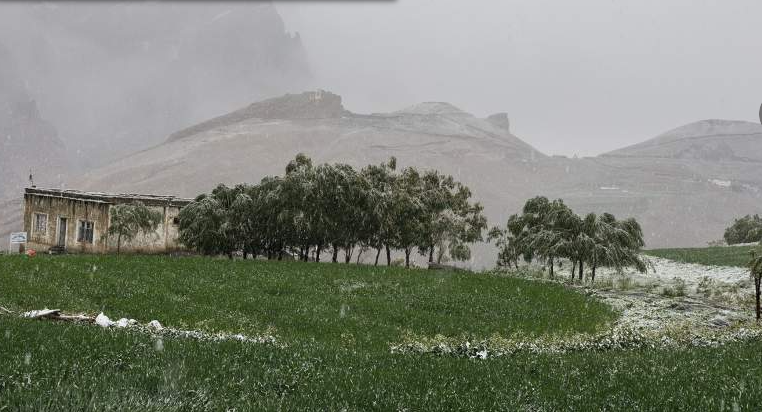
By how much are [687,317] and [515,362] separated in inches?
616

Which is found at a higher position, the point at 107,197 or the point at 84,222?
the point at 107,197

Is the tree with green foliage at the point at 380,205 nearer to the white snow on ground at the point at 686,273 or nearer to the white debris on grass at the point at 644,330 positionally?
the white debris on grass at the point at 644,330

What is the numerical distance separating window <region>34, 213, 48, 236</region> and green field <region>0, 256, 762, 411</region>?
4972cm

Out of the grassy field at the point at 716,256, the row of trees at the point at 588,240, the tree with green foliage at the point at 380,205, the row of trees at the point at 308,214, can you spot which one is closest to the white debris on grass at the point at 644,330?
the row of trees at the point at 588,240

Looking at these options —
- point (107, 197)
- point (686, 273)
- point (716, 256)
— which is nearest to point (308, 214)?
point (107, 197)

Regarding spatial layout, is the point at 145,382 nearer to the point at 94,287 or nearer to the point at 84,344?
the point at 84,344

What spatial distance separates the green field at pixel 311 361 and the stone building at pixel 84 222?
137 feet

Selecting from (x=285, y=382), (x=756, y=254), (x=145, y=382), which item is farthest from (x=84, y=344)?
(x=756, y=254)

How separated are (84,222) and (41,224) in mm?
8240

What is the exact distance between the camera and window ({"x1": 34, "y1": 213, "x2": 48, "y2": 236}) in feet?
229

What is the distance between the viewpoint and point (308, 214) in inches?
1734

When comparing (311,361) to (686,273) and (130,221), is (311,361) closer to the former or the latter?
(686,273)

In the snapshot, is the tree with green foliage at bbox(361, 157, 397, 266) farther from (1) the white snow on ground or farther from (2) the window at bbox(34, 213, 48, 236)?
(2) the window at bbox(34, 213, 48, 236)

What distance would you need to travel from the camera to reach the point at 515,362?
45.4 feet
